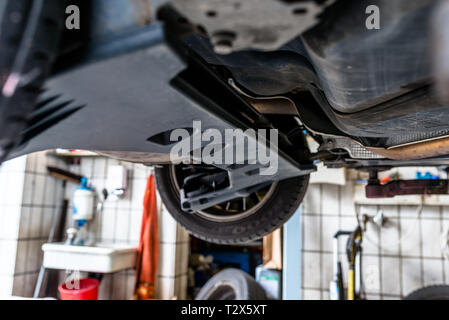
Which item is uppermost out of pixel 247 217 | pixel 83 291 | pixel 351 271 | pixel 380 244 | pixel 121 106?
pixel 121 106

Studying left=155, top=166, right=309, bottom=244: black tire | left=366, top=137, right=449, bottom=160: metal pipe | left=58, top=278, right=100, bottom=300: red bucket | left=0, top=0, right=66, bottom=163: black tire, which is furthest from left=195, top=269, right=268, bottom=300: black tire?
left=0, top=0, right=66, bottom=163: black tire

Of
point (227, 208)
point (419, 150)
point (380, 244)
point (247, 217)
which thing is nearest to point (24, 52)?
point (419, 150)

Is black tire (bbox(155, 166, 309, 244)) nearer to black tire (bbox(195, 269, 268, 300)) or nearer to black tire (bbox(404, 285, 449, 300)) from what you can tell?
black tire (bbox(195, 269, 268, 300))

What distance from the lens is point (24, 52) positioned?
291 millimetres

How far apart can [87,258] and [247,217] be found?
1674 millimetres

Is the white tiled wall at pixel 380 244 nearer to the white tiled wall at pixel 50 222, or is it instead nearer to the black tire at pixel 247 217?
the white tiled wall at pixel 50 222

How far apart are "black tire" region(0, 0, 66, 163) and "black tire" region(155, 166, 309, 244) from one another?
0.85 m

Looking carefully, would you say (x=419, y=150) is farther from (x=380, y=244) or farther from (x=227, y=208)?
(x=380, y=244)

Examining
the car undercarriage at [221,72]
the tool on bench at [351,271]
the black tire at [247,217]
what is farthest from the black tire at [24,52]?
the tool on bench at [351,271]

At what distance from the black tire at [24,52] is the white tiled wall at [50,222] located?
7.83 ft

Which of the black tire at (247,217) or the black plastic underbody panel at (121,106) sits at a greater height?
the black plastic underbody panel at (121,106)

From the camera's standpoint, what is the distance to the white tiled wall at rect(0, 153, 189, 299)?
2.44m

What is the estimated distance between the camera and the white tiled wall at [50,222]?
Result: 2438mm
